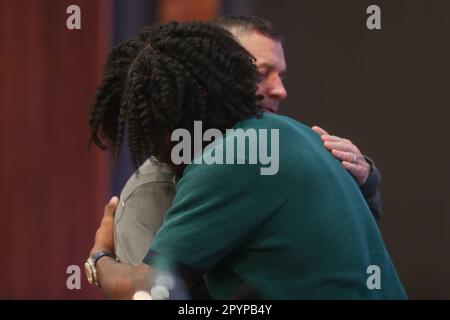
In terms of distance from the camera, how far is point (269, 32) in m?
2.16

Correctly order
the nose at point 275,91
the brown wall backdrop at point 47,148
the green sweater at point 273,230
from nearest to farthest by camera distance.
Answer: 1. the green sweater at point 273,230
2. the nose at point 275,91
3. the brown wall backdrop at point 47,148

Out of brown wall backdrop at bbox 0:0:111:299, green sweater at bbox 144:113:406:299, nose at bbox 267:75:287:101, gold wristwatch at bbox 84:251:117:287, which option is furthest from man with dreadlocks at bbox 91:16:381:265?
brown wall backdrop at bbox 0:0:111:299

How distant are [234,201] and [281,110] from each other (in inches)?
82.2

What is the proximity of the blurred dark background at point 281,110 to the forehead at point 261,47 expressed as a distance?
110 cm

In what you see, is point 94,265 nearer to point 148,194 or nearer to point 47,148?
point 148,194

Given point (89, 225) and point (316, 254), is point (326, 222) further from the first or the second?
point (89, 225)

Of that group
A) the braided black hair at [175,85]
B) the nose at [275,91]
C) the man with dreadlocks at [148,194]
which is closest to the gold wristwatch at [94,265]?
the man with dreadlocks at [148,194]

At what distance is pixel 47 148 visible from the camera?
3396 millimetres

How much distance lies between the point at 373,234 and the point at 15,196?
235cm

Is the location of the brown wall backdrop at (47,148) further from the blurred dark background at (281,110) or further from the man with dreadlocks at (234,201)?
the man with dreadlocks at (234,201)

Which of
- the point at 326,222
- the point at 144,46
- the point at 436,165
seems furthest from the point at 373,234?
the point at 436,165

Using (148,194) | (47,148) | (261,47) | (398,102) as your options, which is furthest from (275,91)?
(47,148)

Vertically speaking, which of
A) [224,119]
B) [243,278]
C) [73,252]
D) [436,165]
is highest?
[224,119]

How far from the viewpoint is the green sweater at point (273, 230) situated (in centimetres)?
124
